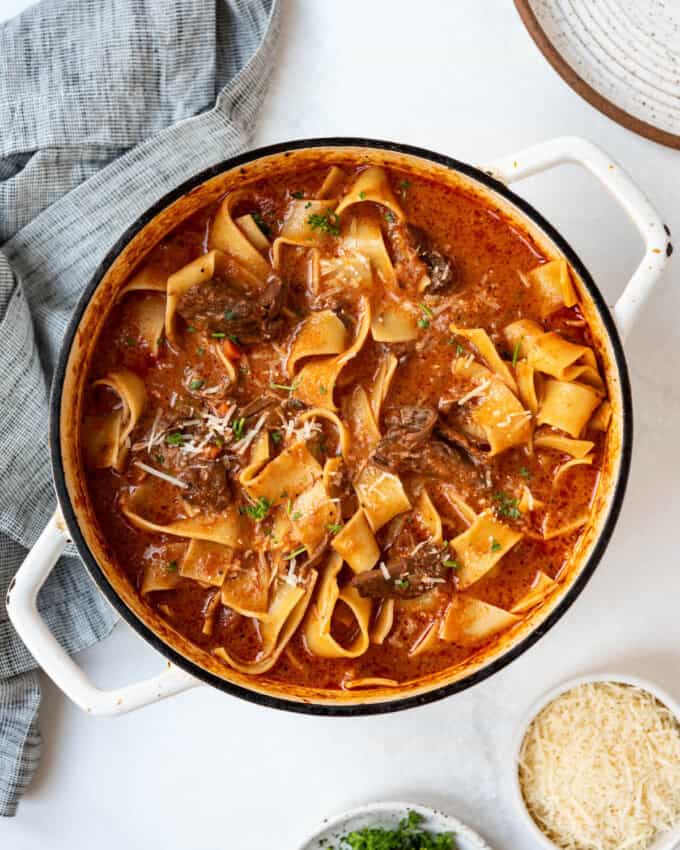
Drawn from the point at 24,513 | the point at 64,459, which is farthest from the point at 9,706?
the point at 64,459

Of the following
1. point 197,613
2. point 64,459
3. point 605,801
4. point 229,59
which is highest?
point 229,59

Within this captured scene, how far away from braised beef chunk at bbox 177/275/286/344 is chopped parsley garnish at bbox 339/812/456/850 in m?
2.49

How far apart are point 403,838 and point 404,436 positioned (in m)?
2.11

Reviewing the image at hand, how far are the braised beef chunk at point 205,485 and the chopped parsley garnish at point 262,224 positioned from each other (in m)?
1.02

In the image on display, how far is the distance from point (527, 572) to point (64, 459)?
6.66 feet

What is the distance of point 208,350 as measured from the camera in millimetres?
4520

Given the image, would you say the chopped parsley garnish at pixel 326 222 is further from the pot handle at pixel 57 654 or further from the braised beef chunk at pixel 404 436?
the pot handle at pixel 57 654

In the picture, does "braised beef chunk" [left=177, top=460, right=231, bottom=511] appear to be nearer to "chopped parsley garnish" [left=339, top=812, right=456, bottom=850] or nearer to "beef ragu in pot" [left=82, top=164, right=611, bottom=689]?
"beef ragu in pot" [left=82, top=164, right=611, bottom=689]

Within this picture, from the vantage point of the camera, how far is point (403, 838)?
5.13m

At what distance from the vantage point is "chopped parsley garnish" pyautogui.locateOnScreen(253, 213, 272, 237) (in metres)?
4.56

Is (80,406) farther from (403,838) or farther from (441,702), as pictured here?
(403,838)

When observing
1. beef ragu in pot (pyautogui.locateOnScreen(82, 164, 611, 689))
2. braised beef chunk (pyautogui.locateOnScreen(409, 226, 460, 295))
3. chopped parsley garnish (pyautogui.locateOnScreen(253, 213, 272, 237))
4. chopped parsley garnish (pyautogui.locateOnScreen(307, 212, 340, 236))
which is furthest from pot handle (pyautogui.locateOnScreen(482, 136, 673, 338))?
chopped parsley garnish (pyautogui.locateOnScreen(253, 213, 272, 237))

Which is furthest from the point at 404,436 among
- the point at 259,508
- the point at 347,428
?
the point at 259,508

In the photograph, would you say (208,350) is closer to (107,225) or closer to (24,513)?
(107,225)
